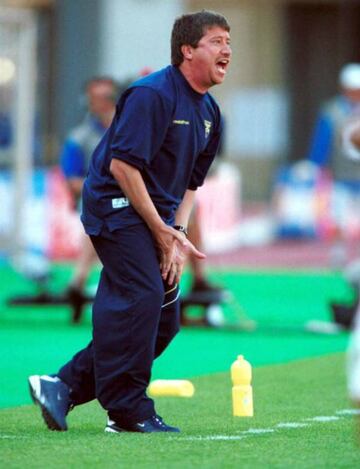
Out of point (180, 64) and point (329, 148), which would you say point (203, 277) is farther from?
point (180, 64)

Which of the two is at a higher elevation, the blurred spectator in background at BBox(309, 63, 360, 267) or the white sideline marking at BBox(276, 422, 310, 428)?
the blurred spectator in background at BBox(309, 63, 360, 267)

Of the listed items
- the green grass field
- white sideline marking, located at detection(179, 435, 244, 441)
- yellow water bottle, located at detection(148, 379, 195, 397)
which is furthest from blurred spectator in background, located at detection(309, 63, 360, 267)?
white sideline marking, located at detection(179, 435, 244, 441)

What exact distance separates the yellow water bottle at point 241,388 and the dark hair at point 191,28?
1.64m

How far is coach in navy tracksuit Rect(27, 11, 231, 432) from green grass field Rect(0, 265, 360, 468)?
269 millimetres

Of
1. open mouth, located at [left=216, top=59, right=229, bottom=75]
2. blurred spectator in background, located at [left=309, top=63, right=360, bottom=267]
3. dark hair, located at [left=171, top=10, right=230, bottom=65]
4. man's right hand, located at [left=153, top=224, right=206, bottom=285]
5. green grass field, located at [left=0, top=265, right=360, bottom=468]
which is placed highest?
dark hair, located at [left=171, top=10, right=230, bottom=65]

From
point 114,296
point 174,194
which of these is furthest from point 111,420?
point 174,194

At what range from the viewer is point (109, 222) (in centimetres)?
787

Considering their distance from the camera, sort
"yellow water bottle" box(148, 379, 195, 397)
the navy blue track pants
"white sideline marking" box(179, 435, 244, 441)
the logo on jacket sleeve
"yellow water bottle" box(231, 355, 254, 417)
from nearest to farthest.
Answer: "white sideline marking" box(179, 435, 244, 441)
the navy blue track pants
the logo on jacket sleeve
"yellow water bottle" box(231, 355, 254, 417)
"yellow water bottle" box(148, 379, 195, 397)

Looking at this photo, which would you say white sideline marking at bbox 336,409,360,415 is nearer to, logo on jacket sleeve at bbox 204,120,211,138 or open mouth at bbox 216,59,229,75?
logo on jacket sleeve at bbox 204,120,211,138

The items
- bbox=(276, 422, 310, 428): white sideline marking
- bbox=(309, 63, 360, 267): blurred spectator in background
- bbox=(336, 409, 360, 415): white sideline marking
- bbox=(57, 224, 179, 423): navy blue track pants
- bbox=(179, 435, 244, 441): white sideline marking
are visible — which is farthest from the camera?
bbox=(309, 63, 360, 267): blurred spectator in background

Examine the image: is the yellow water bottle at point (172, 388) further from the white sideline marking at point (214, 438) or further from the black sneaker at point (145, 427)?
the white sideline marking at point (214, 438)

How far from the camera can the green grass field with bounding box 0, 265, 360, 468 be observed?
276 inches

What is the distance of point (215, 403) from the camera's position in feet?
31.3

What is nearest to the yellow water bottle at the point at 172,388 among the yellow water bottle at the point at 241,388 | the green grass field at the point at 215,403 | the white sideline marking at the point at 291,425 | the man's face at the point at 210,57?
the green grass field at the point at 215,403
